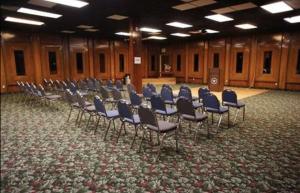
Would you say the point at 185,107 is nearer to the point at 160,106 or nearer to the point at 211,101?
the point at 160,106

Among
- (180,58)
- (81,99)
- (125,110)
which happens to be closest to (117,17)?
(81,99)

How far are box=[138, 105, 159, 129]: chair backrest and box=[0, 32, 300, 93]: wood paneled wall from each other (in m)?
6.95

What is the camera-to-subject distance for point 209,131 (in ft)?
16.4

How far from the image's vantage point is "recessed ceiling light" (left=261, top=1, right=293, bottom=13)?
257 inches

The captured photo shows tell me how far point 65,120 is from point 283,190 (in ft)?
17.4

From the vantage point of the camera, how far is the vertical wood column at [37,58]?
489 inches

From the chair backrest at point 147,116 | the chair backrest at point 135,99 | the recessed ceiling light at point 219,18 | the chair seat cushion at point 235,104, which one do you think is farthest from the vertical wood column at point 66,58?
the chair backrest at point 147,116

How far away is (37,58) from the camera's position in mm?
12625

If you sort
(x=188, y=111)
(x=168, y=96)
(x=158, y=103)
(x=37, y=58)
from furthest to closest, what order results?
(x=37, y=58) → (x=168, y=96) → (x=158, y=103) → (x=188, y=111)

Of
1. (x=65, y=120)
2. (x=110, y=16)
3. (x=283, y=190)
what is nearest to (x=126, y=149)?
(x=283, y=190)

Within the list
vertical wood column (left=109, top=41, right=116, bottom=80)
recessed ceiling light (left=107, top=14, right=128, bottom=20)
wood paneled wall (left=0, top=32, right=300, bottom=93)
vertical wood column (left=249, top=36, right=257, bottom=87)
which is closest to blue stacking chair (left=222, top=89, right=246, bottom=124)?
recessed ceiling light (left=107, top=14, right=128, bottom=20)

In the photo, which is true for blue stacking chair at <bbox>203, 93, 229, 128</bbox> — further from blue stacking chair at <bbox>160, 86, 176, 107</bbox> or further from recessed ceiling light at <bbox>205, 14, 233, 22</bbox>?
recessed ceiling light at <bbox>205, 14, 233, 22</bbox>

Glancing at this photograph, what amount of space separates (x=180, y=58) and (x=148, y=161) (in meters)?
14.5

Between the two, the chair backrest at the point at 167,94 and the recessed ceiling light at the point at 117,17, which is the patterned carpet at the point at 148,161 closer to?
the chair backrest at the point at 167,94
